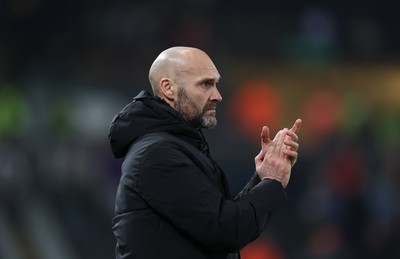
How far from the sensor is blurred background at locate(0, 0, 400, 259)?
750cm

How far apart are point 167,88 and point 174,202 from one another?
375 mm

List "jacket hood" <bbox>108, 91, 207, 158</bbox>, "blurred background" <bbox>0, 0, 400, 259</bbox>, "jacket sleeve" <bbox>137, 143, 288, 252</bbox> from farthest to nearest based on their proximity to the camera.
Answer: "blurred background" <bbox>0, 0, 400, 259</bbox> < "jacket hood" <bbox>108, 91, 207, 158</bbox> < "jacket sleeve" <bbox>137, 143, 288, 252</bbox>

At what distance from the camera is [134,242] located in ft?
7.53

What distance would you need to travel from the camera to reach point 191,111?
2457 millimetres

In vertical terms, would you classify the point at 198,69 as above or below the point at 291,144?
above

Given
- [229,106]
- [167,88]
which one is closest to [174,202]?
[167,88]

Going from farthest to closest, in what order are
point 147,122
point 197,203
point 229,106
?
point 229,106, point 147,122, point 197,203

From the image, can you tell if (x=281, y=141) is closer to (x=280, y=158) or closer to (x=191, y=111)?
(x=280, y=158)

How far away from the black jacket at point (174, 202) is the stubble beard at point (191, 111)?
6 cm

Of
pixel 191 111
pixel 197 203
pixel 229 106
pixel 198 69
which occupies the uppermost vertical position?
pixel 198 69

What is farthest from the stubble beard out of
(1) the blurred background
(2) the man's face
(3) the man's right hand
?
(1) the blurred background

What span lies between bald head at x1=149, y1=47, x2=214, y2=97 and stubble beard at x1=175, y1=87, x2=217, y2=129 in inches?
2.2

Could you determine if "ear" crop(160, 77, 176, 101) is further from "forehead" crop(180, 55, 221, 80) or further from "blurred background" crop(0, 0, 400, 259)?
"blurred background" crop(0, 0, 400, 259)

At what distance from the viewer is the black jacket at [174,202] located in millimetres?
2236
